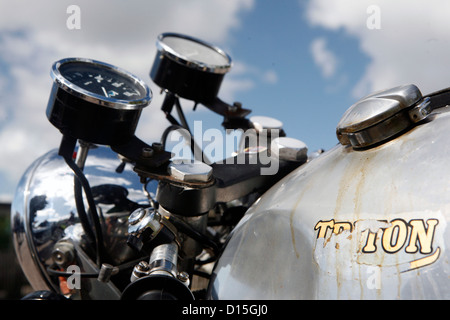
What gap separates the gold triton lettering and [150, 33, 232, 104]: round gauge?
1414 millimetres

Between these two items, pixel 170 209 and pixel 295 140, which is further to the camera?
pixel 295 140

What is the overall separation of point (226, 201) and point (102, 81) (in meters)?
0.73

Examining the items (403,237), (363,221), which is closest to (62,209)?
(363,221)

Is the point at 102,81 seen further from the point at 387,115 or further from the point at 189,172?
the point at 387,115

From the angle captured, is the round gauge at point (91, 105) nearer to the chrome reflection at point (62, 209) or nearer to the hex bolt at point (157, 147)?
the hex bolt at point (157, 147)

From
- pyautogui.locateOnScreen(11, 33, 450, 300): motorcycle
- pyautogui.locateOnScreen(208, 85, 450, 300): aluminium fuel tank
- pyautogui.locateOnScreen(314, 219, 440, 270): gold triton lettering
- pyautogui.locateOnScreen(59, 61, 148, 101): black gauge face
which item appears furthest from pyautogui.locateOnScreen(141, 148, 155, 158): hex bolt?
pyautogui.locateOnScreen(314, 219, 440, 270): gold triton lettering

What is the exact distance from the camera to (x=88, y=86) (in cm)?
207

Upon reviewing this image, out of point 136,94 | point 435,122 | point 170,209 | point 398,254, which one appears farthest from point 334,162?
point 136,94

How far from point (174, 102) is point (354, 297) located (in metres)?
1.74

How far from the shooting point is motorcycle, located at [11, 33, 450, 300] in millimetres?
1453

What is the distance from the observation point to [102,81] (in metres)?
2.18

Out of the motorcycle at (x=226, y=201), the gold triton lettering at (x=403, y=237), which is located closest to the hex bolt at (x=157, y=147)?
the motorcycle at (x=226, y=201)

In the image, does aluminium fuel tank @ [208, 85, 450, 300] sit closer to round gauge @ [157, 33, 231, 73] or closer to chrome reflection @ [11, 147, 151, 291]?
chrome reflection @ [11, 147, 151, 291]
